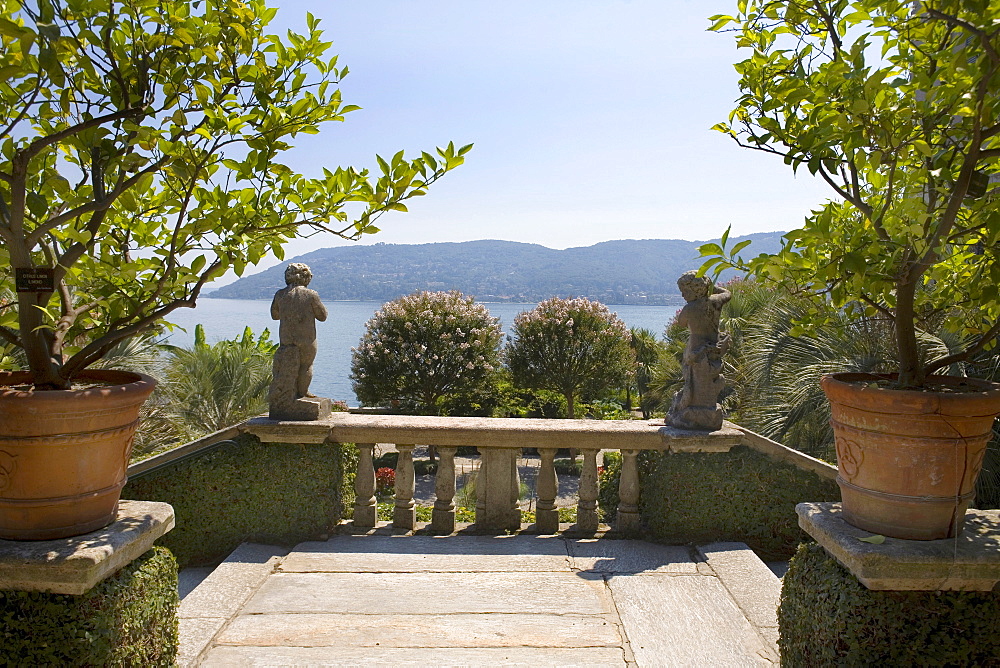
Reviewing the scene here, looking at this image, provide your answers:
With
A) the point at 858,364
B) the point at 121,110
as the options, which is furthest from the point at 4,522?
the point at 858,364

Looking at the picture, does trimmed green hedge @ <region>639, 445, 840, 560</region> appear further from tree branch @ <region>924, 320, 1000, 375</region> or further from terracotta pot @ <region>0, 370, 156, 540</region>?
terracotta pot @ <region>0, 370, 156, 540</region>

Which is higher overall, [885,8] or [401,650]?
[885,8]

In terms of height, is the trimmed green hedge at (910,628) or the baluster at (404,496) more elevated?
the trimmed green hedge at (910,628)

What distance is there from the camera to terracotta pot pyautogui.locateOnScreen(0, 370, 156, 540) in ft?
8.08

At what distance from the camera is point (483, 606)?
3930 mm

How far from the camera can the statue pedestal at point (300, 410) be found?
17.7 ft

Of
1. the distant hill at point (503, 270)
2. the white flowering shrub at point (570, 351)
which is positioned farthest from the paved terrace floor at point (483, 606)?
the distant hill at point (503, 270)

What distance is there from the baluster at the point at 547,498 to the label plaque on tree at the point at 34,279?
12.3ft

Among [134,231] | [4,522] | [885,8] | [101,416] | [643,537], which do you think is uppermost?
[885,8]

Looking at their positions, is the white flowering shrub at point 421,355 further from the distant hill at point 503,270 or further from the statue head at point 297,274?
the distant hill at point 503,270

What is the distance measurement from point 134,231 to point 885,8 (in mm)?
3221

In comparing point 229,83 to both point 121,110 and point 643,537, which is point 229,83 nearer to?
point 121,110

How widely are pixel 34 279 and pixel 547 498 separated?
158 inches

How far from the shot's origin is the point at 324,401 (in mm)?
5484
